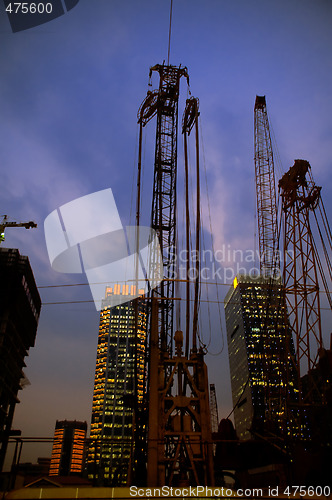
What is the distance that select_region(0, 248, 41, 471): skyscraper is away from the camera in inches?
3287

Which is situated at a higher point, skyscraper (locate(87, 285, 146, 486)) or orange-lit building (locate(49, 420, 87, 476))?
skyscraper (locate(87, 285, 146, 486))

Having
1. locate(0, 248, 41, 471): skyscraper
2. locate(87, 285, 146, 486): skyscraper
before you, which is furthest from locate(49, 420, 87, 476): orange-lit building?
locate(0, 248, 41, 471): skyscraper

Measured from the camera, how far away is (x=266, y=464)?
2053cm

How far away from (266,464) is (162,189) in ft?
61.0

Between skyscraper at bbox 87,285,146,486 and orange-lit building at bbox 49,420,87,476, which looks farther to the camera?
skyscraper at bbox 87,285,146,486

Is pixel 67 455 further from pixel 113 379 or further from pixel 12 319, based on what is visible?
pixel 113 379

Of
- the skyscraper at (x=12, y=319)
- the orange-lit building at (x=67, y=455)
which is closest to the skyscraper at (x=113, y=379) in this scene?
the orange-lit building at (x=67, y=455)

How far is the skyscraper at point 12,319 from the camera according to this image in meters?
83.5

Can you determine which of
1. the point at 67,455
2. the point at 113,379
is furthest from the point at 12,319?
the point at 113,379

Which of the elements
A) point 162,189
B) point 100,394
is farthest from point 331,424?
point 100,394

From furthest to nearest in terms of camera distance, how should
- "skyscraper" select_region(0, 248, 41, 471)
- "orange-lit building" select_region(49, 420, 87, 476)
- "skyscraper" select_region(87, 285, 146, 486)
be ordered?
"skyscraper" select_region(87, 285, 146, 486) → "orange-lit building" select_region(49, 420, 87, 476) → "skyscraper" select_region(0, 248, 41, 471)

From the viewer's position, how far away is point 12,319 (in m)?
88.1

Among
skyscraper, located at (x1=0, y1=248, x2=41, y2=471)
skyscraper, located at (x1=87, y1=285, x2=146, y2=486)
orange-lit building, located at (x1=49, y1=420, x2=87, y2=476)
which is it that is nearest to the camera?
skyscraper, located at (x1=0, y1=248, x2=41, y2=471)

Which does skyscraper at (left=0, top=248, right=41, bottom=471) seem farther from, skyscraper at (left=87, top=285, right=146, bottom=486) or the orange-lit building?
skyscraper at (left=87, top=285, right=146, bottom=486)
